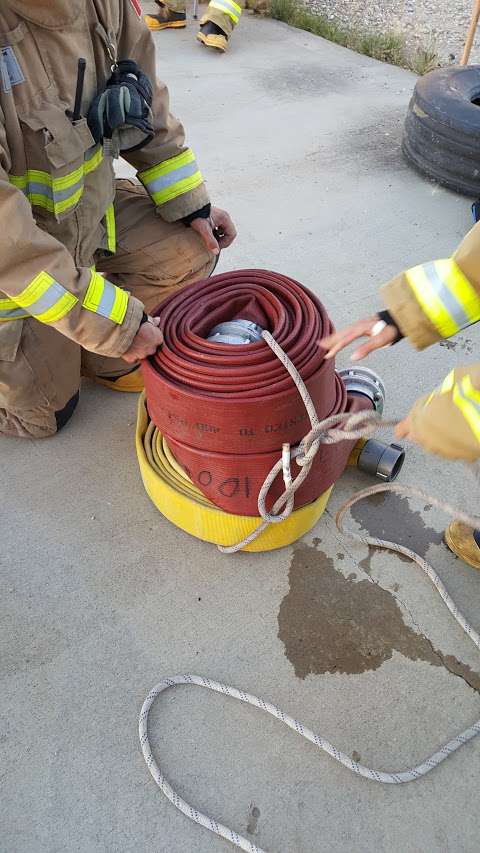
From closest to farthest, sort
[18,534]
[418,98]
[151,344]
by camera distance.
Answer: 1. [151,344]
2. [18,534]
3. [418,98]

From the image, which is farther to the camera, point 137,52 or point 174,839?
point 137,52

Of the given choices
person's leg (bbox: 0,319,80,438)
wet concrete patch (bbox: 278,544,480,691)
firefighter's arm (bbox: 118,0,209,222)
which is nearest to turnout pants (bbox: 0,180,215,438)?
person's leg (bbox: 0,319,80,438)

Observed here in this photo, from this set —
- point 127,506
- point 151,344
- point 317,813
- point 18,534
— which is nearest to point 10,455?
point 18,534

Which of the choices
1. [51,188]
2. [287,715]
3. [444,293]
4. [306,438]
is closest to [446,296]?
[444,293]

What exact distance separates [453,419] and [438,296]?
1.14 ft

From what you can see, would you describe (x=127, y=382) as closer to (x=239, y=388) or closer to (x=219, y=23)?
(x=239, y=388)

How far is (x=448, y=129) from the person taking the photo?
3.62 meters

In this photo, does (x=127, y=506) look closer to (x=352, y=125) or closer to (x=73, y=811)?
(x=73, y=811)

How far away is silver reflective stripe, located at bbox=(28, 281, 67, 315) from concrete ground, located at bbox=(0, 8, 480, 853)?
2.52ft

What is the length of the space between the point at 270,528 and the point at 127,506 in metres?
0.57

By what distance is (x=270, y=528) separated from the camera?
6.51ft

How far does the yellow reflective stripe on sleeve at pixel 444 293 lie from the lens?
1496 mm

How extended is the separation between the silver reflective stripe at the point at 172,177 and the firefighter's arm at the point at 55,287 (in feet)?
2.47

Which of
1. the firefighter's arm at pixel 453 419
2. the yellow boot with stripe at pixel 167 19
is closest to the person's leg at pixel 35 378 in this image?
the firefighter's arm at pixel 453 419
